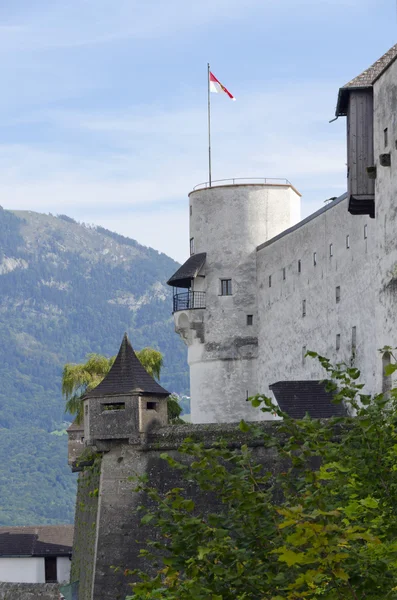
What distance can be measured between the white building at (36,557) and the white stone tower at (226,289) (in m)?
10.9

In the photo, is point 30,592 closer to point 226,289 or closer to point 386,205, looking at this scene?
point 226,289

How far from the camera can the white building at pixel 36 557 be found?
7225 centimetres

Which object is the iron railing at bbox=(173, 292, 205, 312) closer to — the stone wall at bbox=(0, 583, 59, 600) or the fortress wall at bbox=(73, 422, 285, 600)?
the stone wall at bbox=(0, 583, 59, 600)

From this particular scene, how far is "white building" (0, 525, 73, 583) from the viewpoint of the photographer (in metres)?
72.2

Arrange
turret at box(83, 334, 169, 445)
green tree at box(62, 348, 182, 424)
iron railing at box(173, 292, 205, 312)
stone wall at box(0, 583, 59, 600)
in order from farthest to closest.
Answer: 1. green tree at box(62, 348, 182, 424)
2. iron railing at box(173, 292, 205, 312)
3. stone wall at box(0, 583, 59, 600)
4. turret at box(83, 334, 169, 445)

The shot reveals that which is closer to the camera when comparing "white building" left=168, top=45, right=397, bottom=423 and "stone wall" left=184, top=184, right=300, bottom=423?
"white building" left=168, top=45, right=397, bottom=423

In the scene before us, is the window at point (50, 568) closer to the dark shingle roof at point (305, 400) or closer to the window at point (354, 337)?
the dark shingle roof at point (305, 400)

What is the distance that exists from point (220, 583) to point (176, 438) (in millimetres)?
25071

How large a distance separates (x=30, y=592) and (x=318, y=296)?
16864 millimetres

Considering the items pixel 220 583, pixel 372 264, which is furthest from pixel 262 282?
pixel 220 583

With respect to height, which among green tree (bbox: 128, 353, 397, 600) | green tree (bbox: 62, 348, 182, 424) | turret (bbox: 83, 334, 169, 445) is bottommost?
green tree (bbox: 128, 353, 397, 600)

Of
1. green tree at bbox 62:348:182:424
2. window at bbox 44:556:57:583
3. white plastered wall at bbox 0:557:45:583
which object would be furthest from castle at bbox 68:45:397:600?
white plastered wall at bbox 0:557:45:583

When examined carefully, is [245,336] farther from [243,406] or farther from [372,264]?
[372,264]

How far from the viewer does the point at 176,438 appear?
138ft
